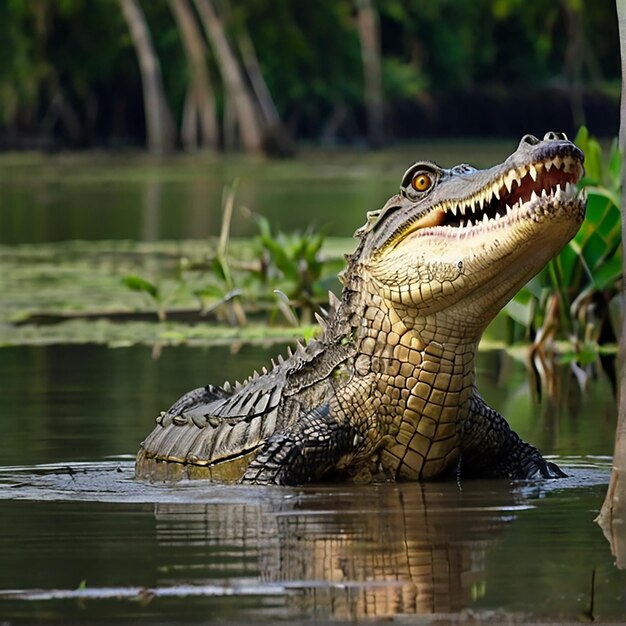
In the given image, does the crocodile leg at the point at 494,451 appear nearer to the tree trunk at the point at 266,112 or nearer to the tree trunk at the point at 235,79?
the tree trunk at the point at 235,79

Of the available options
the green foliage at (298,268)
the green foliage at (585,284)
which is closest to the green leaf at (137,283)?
the green foliage at (298,268)

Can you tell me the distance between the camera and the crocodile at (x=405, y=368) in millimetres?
7238

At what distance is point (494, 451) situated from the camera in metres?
7.84

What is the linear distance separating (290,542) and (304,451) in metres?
1.11

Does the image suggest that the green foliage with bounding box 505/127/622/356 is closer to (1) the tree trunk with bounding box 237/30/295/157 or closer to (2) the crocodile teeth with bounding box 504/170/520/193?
(2) the crocodile teeth with bounding box 504/170/520/193

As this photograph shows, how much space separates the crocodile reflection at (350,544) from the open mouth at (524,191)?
1059 mm

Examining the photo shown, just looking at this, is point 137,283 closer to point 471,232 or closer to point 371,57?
point 471,232

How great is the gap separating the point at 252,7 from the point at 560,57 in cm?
2795

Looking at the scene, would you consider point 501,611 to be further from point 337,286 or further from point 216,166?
point 216,166

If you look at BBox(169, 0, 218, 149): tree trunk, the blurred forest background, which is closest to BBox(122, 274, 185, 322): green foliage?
the blurred forest background

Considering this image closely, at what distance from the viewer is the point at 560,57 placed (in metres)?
87.8

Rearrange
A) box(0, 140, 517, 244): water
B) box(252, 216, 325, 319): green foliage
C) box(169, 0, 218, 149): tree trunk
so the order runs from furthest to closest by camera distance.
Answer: box(169, 0, 218, 149): tree trunk, box(0, 140, 517, 244): water, box(252, 216, 325, 319): green foliage

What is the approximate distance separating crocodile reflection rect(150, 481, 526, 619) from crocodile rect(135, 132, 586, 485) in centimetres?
15

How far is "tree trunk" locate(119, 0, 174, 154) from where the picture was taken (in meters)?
55.4
